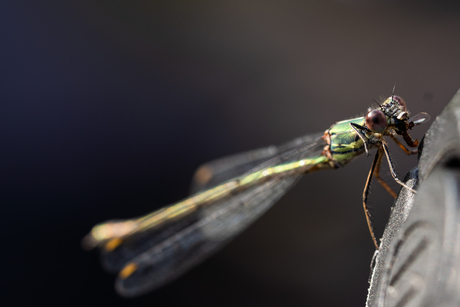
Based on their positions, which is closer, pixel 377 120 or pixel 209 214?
pixel 377 120

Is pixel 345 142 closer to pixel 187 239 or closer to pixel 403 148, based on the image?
pixel 403 148

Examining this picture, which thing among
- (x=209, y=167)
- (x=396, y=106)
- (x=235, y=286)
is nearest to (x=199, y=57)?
(x=209, y=167)

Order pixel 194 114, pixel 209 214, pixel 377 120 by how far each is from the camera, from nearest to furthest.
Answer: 1. pixel 377 120
2. pixel 209 214
3. pixel 194 114

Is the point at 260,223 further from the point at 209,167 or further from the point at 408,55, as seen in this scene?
the point at 408,55

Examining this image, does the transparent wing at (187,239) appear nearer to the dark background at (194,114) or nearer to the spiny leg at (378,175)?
the dark background at (194,114)

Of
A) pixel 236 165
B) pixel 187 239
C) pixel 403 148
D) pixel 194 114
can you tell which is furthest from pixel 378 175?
pixel 194 114

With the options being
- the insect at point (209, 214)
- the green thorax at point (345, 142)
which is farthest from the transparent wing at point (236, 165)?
the green thorax at point (345, 142)

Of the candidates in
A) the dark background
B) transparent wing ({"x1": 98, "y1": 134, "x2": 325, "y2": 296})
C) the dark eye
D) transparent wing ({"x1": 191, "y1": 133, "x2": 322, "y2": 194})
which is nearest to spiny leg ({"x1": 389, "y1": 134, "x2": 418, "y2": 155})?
the dark eye

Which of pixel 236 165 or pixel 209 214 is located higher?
pixel 236 165
